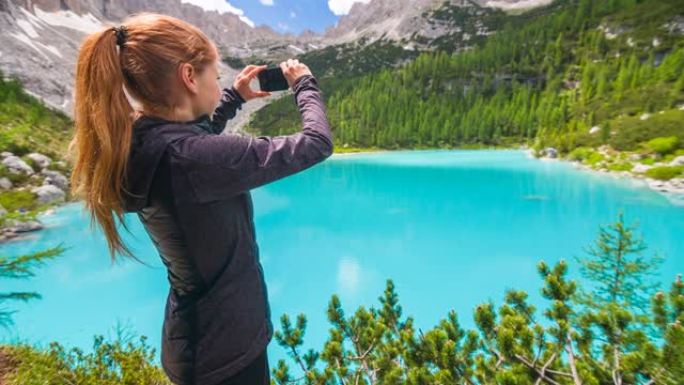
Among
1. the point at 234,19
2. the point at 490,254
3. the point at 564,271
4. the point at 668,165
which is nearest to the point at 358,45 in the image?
the point at 234,19

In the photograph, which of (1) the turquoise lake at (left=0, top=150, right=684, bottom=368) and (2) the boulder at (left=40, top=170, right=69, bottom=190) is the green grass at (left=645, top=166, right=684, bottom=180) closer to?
(1) the turquoise lake at (left=0, top=150, right=684, bottom=368)

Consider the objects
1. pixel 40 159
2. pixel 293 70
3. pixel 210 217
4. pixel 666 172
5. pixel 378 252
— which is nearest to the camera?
pixel 210 217

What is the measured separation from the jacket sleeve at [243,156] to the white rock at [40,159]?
2677 cm

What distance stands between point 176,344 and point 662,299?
2.05 meters

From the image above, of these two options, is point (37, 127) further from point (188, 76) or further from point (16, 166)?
point (188, 76)

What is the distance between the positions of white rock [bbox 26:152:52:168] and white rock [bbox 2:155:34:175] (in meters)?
0.87

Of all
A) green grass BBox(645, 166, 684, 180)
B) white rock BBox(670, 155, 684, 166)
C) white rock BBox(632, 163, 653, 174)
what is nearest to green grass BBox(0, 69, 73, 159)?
green grass BBox(645, 166, 684, 180)

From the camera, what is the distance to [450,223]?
14.3 meters

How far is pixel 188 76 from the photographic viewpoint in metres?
1.07

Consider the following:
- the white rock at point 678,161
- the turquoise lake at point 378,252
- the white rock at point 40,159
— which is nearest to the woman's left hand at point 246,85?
the turquoise lake at point 378,252

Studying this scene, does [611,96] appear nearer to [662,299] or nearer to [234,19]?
[662,299]

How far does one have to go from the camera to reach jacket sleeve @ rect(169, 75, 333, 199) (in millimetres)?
948

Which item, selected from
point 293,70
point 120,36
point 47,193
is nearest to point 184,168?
point 120,36

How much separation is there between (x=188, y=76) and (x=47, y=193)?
22.3 meters
